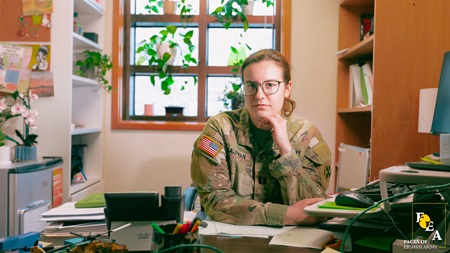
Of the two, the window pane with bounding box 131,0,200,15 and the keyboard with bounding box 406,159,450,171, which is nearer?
the keyboard with bounding box 406,159,450,171

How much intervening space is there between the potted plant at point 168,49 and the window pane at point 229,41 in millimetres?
175

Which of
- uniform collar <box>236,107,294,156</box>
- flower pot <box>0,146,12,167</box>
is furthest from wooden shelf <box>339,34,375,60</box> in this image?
flower pot <box>0,146,12,167</box>

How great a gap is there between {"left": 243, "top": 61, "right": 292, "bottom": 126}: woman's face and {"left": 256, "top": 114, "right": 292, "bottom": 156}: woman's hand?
0.02m

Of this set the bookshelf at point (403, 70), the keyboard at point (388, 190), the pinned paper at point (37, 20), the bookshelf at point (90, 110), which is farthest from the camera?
the bookshelf at point (90, 110)

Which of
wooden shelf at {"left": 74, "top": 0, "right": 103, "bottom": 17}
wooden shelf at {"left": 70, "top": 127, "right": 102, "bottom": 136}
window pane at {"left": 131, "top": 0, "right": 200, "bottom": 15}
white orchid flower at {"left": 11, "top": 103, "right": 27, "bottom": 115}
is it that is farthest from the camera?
window pane at {"left": 131, "top": 0, "right": 200, "bottom": 15}

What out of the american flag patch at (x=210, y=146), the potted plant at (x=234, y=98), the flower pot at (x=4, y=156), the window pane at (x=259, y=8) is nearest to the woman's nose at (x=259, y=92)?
the american flag patch at (x=210, y=146)

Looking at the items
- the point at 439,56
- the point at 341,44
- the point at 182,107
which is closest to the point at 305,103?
the point at 341,44

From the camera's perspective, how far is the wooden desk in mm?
959

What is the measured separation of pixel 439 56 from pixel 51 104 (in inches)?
85.3

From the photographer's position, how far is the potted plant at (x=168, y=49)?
3160 mm

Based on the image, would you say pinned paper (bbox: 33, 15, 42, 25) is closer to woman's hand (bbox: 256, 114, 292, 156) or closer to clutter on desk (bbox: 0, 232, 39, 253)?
woman's hand (bbox: 256, 114, 292, 156)

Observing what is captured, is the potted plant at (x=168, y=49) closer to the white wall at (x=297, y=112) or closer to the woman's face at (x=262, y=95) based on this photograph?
the white wall at (x=297, y=112)

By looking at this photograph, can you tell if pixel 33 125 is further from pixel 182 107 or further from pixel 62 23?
pixel 182 107

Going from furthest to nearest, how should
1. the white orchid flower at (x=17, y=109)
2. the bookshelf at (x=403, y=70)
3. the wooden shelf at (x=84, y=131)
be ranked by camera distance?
the wooden shelf at (x=84, y=131) < the white orchid flower at (x=17, y=109) < the bookshelf at (x=403, y=70)
